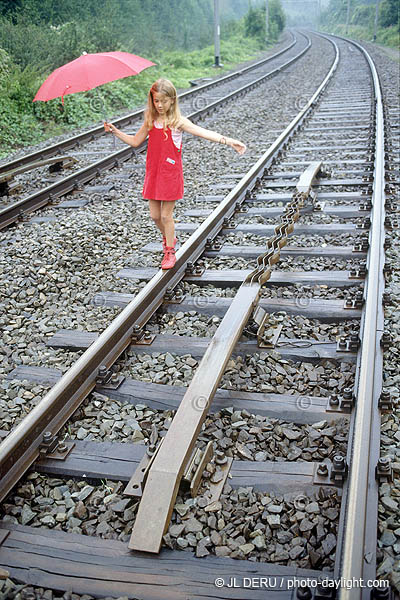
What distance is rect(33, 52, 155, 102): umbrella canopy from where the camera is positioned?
4.23 m

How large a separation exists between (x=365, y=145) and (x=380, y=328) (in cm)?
647

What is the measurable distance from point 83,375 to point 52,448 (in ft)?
1.79

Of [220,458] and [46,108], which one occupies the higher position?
[220,458]

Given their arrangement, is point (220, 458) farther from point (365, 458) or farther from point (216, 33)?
point (216, 33)

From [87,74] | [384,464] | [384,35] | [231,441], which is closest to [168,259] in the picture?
[87,74]

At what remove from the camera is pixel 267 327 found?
3.85 metres

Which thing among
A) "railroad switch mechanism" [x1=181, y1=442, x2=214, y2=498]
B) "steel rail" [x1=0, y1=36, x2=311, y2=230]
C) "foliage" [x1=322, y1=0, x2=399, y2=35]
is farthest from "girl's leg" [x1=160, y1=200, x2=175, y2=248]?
"foliage" [x1=322, y1=0, x2=399, y2=35]

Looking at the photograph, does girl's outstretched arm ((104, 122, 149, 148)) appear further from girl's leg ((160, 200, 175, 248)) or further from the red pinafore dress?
girl's leg ((160, 200, 175, 248))

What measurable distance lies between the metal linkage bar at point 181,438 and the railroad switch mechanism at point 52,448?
1.90 ft

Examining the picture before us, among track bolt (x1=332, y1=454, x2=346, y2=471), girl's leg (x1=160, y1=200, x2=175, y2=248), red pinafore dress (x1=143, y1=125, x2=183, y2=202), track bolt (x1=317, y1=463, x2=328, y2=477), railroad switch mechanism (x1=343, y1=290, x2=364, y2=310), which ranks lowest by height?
track bolt (x1=317, y1=463, x2=328, y2=477)

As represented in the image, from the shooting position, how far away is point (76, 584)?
2.14 meters

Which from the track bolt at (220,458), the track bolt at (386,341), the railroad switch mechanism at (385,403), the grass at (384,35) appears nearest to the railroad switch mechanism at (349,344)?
the track bolt at (386,341)

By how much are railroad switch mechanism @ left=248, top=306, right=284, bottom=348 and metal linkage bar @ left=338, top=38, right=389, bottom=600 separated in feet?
1.84

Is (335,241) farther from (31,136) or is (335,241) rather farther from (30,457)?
(31,136)
